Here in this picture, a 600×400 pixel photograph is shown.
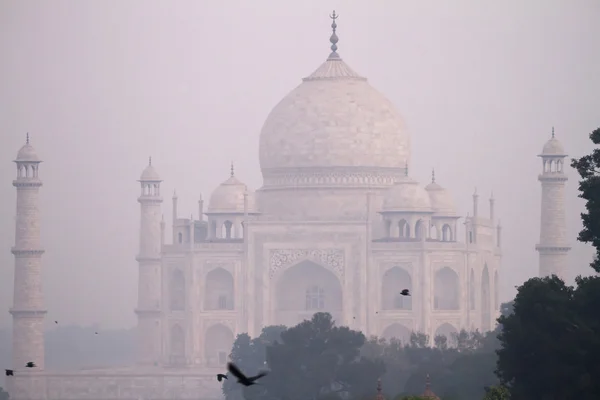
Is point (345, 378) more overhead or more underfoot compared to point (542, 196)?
more underfoot

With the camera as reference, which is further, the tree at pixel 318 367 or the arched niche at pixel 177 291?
the arched niche at pixel 177 291

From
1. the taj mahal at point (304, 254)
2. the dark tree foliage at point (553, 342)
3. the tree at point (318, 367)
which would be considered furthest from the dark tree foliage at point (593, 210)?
Result: the taj mahal at point (304, 254)

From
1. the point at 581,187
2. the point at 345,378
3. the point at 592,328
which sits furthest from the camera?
the point at 345,378

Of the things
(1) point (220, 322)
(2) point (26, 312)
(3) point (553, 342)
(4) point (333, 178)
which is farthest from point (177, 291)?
(3) point (553, 342)

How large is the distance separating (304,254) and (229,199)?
4.08 metres

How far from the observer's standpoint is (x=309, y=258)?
74.0 metres

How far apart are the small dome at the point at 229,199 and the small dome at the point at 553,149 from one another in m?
9.67

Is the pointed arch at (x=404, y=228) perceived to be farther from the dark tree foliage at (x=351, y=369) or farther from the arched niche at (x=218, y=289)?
the dark tree foliage at (x=351, y=369)

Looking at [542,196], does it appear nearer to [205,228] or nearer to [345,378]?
[205,228]

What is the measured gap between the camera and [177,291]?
75.9m

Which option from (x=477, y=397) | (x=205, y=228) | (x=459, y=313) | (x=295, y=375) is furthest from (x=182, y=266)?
(x=477, y=397)

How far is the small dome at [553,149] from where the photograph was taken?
75.1 meters

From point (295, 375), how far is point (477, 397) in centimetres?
634

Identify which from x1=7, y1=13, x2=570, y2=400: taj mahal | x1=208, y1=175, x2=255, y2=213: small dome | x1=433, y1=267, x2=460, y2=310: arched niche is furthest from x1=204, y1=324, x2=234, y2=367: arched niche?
x1=433, y1=267, x2=460, y2=310: arched niche
